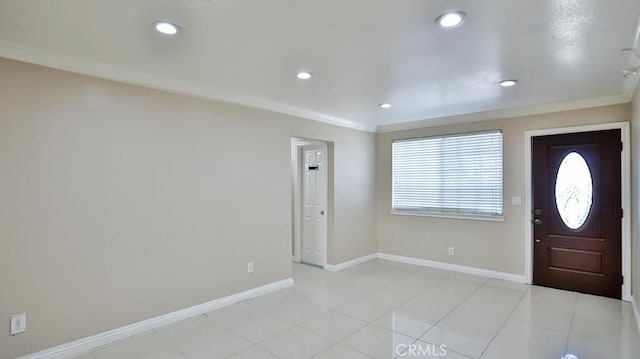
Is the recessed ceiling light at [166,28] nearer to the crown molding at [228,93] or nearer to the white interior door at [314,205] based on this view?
the crown molding at [228,93]

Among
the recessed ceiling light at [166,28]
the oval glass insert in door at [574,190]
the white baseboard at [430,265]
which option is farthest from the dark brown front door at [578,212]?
the recessed ceiling light at [166,28]

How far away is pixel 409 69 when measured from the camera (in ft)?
9.74

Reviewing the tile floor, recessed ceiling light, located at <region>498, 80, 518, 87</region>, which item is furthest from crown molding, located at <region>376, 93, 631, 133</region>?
the tile floor

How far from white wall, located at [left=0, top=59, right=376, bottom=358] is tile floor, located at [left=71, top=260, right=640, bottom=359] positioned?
1.32 feet

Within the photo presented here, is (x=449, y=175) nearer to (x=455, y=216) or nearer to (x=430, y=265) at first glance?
(x=455, y=216)

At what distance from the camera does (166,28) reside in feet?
7.10

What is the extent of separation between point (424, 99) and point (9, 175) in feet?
13.3

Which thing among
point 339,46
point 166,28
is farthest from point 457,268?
point 166,28

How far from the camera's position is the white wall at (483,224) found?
14.0 ft

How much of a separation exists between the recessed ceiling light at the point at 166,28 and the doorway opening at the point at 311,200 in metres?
3.09

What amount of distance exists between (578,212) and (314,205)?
362cm

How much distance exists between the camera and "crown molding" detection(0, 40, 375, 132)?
2.46 m

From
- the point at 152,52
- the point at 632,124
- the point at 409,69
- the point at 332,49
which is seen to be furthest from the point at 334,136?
the point at 632,124

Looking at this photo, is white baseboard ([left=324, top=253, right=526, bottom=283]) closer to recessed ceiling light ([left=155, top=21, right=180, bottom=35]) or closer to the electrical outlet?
the electrical outlet
